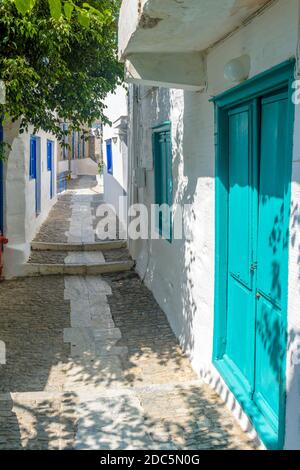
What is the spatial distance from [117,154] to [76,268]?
5458mm

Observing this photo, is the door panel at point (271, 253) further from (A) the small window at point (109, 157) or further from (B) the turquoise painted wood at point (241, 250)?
(A) the small window at point (109, 157)

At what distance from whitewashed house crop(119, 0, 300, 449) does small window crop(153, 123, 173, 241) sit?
711 millimetres

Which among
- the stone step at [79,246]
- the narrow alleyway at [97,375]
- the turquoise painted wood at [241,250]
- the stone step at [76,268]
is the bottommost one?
the narrow alleyway at [97,375]

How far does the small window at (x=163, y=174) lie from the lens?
6605mm

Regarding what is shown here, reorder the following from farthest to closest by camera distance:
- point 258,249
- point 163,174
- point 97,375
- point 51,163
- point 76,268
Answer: point 51,163
point 76,268
point 163,174
point 97,375
point 258,249

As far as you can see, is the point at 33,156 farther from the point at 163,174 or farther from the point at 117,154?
the point at 163,174

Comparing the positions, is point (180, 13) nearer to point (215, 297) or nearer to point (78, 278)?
point (215, 297)

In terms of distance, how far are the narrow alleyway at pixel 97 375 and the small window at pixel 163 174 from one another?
1.25 m

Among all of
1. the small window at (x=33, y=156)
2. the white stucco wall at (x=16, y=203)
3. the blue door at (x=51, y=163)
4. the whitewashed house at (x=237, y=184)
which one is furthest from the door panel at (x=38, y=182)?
the whitewashed house at (x=237, y=184)

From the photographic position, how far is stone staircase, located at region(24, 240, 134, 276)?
906 centimetres

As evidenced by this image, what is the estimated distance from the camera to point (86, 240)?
1092 centimetres

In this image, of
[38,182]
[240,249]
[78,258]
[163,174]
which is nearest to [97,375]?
[240,249]

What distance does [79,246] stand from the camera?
1038 cm

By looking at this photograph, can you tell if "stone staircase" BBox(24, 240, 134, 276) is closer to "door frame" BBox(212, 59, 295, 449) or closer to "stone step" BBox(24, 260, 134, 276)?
"stone step" BBox(24, 260, 134, 276)
